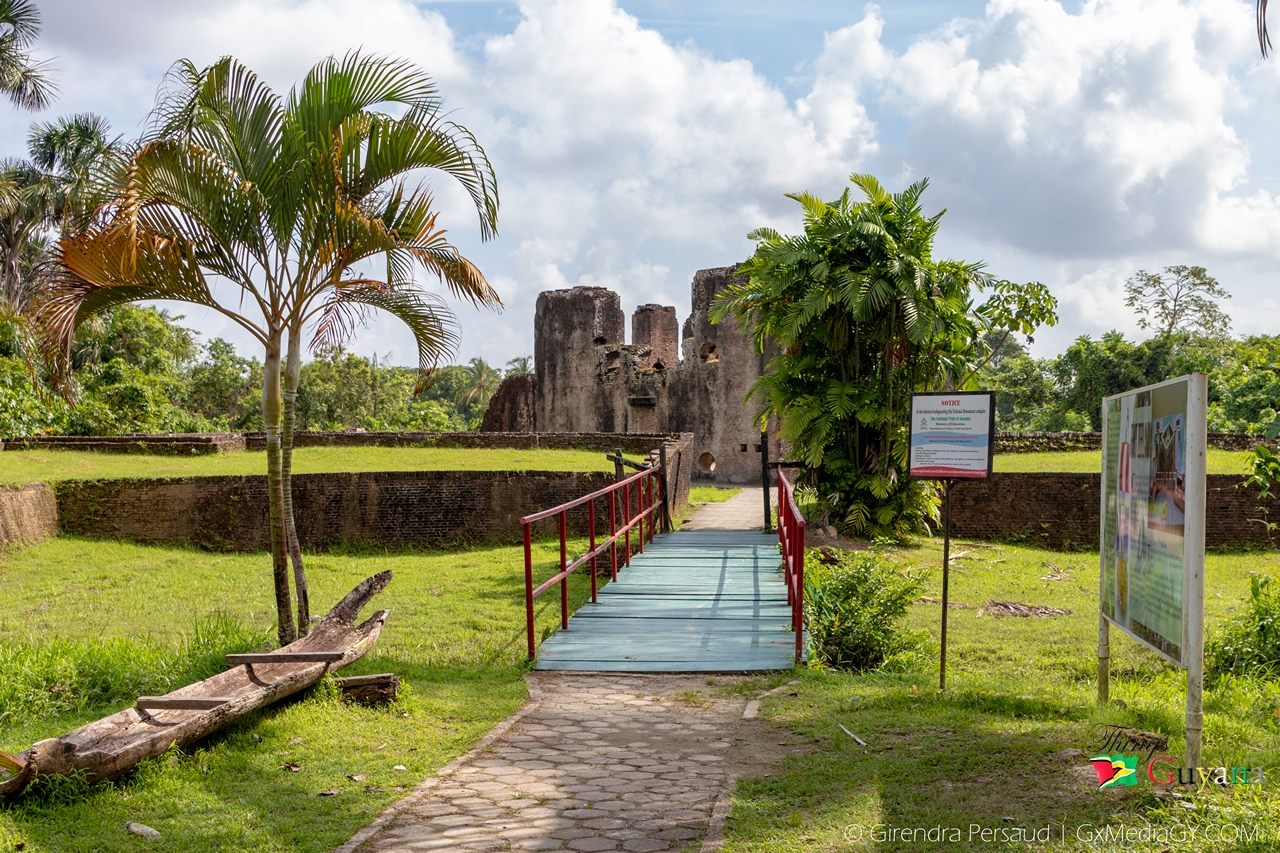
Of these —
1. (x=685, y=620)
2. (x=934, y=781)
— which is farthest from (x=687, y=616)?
(x=934, y=781)

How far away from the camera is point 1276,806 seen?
3314 mm

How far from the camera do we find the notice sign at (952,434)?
609cm

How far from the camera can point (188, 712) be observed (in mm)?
4754

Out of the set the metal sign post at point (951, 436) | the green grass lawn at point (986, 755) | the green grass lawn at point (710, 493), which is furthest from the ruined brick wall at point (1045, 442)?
the metal sign post at point (951, 436)

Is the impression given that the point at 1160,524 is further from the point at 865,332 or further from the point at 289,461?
the point at 865,332

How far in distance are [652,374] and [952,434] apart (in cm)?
1992

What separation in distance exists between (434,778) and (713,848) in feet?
4.70

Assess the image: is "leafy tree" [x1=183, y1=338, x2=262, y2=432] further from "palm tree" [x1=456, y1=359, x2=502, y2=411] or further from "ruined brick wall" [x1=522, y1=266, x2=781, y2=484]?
"palm tree" [x1=456, y1=359, x2=502, y2=411]

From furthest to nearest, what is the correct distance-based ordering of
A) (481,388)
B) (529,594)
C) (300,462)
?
1. (481,388)
2. (300,462)
3. (529,594)

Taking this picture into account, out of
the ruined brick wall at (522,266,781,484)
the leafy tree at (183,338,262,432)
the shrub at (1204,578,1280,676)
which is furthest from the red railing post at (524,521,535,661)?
the leafy tree at (183,338,262,432)

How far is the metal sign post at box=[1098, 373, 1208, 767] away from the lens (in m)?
3.67

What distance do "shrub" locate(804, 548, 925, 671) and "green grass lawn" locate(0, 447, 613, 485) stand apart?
7.49 m

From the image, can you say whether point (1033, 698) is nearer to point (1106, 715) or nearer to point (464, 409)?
point (1106, 715)

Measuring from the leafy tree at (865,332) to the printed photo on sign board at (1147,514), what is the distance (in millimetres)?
7539
